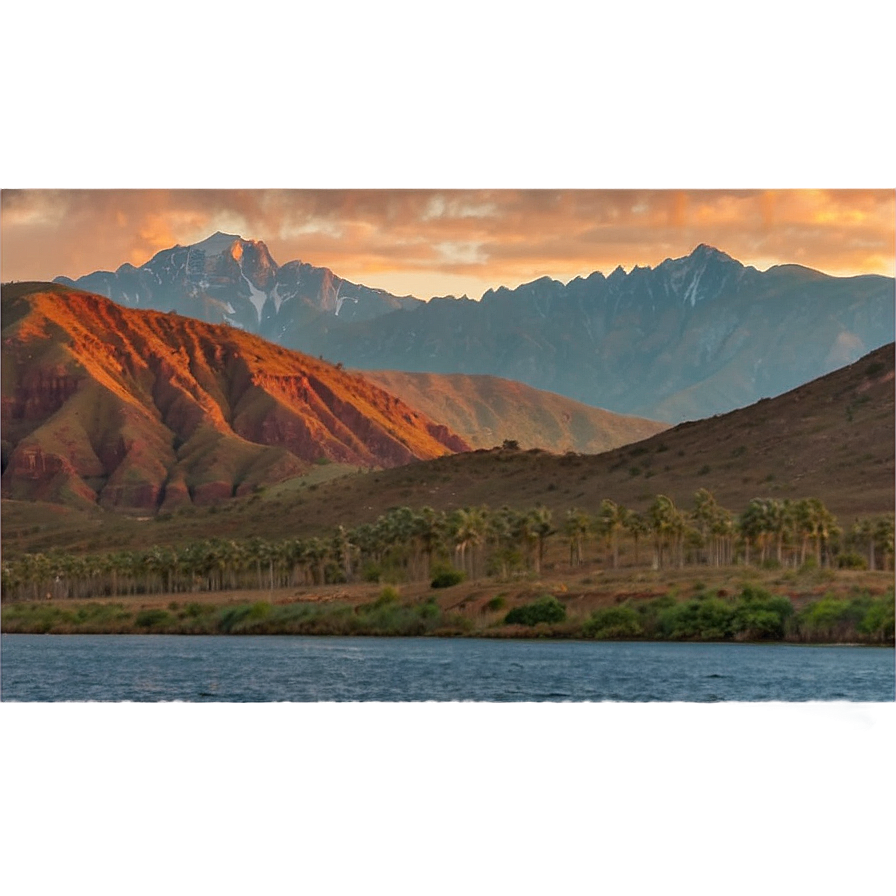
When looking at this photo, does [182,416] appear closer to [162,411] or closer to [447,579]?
[162,411]

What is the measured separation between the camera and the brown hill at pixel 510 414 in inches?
6014

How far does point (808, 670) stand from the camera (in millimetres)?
30641

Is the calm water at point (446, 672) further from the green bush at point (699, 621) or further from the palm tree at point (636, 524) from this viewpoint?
the palm tree at point (636, 524)

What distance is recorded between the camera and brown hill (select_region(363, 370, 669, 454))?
6014 inches

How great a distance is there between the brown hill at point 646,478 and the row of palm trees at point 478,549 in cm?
395

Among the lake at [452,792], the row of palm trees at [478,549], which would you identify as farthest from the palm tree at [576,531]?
the lake at [452,792]

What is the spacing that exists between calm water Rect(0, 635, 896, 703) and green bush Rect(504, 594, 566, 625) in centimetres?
229

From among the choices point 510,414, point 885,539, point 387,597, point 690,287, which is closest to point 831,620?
point 885,539

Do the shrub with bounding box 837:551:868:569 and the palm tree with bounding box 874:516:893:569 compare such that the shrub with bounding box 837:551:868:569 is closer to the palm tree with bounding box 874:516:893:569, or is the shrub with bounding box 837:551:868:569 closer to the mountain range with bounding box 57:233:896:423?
the palm tree with bounding box 874:516:893:569

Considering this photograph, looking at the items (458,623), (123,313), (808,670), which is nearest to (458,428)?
(123,313)

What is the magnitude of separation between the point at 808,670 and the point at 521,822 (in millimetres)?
21222

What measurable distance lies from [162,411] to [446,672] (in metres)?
103

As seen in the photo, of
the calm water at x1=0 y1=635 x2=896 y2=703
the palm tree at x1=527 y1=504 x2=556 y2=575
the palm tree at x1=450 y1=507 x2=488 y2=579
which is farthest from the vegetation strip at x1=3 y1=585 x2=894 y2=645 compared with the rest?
the palm tree at x1=527 y1=504 x2=556 y2=575

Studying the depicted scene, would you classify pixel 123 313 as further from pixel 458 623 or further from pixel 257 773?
pixel 257 773
